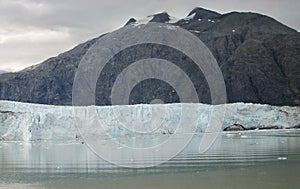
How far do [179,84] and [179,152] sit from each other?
192 ft

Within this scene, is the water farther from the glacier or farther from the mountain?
the mountain

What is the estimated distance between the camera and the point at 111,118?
28156 millimetres

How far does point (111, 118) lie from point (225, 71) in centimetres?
4920

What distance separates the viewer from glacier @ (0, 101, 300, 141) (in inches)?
1052

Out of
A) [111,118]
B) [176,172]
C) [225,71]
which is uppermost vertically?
[225,71]

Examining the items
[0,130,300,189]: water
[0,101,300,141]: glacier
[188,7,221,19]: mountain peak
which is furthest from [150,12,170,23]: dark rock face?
[0,130,300,189]: water

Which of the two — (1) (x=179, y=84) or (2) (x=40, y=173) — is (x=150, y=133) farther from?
(1) (x=179, y=84)

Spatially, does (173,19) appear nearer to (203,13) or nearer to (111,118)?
(203,13)

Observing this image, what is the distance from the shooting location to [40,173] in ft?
40.0

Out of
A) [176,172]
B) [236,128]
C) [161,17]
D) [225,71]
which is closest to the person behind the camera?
[176,172]

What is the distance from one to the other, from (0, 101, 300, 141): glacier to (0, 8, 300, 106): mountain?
3414 centimetres

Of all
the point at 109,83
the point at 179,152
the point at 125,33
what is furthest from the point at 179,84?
the point at 179,152

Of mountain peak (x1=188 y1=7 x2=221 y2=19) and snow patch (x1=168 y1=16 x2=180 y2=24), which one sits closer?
mountain peak (x1=188 y1=7 x2=221 y2=19)

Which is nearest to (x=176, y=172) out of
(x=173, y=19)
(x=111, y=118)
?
(x=111, y=118)
